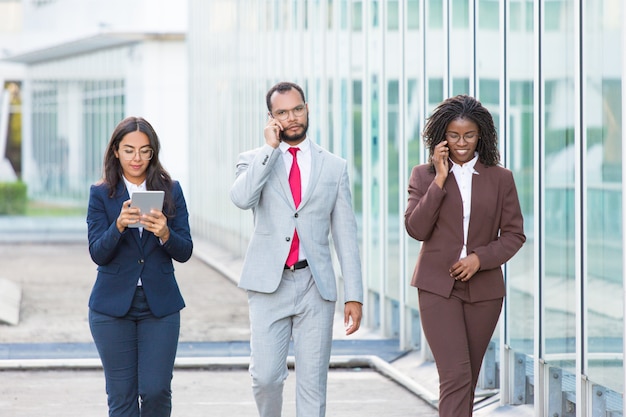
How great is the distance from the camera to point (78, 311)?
1521cm

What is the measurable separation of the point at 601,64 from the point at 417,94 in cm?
464

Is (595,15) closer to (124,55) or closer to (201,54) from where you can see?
(201,54)

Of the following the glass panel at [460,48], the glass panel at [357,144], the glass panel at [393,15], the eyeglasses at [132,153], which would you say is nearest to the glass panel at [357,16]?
the glass panel at [357,144]

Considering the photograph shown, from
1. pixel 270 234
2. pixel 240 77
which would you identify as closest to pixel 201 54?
pixel 240 77

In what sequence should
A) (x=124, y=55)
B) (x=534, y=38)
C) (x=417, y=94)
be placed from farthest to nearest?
1. (x=124, y=55)
2. (x=417, y=94)
3. (x=534, y=38)

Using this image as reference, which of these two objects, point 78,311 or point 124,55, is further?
point 124,55

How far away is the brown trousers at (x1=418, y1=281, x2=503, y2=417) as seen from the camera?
A: 5.97m

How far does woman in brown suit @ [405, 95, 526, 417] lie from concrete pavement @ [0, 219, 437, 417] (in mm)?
2916

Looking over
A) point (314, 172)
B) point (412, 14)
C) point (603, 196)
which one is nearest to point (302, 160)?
point (314, 172)

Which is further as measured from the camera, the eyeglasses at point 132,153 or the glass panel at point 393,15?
the glass panel at point 393,15

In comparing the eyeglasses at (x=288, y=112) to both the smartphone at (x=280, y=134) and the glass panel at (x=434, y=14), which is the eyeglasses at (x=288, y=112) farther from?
the glass panel at (x=434, y=14)

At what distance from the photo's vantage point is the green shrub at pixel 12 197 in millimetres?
36531

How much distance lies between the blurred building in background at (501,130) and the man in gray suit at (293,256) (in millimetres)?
1529

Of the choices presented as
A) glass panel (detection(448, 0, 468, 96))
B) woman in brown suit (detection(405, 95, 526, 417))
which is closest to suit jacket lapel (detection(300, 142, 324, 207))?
woman in brown suit (detection(405, 95, 526, 417))
